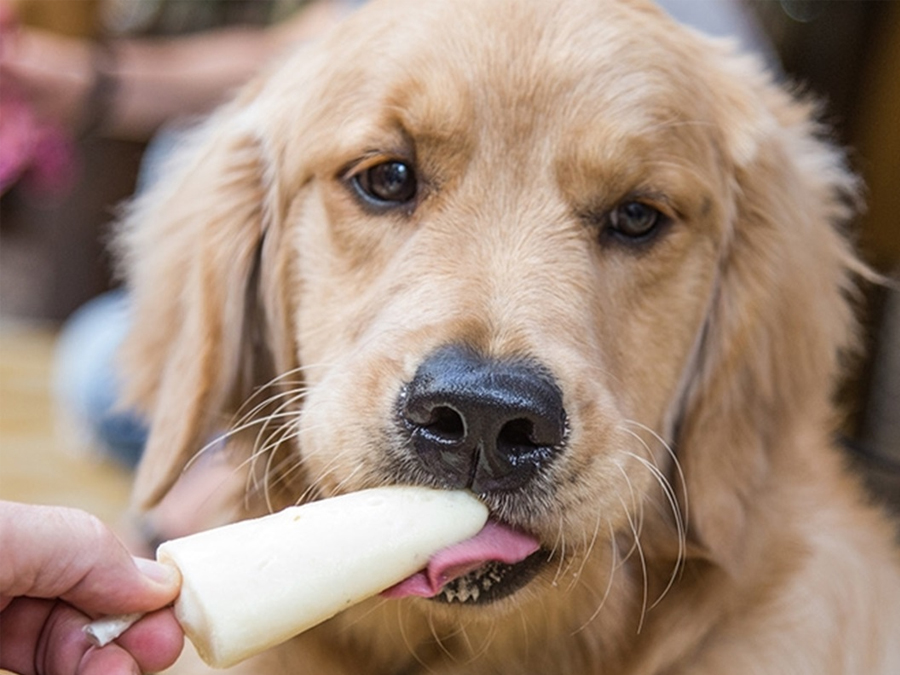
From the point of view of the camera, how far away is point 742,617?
1873mm

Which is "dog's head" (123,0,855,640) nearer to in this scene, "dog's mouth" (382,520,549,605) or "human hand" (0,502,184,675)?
"dog's mouth" (382,520,549,605)

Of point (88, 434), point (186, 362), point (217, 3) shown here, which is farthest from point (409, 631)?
point (217, 3)

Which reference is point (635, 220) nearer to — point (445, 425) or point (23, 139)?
point (445, 425)

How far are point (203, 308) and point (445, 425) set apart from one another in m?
0.73

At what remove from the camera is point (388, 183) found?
1.83m

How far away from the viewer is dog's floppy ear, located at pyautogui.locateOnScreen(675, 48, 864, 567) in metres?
1.91

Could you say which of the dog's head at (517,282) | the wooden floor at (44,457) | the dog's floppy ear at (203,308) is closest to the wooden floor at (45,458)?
the wooden floor at (44,457)

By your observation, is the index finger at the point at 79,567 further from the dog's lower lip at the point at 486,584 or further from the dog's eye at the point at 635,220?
the dog's eye at the point at 635,220

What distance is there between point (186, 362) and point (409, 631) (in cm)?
62

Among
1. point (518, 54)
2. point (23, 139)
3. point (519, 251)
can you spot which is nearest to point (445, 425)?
point (519, 251)

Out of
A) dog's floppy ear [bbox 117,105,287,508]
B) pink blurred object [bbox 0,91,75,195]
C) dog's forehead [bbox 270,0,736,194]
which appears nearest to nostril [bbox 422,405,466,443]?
dog's forehead [bbox 270,0,736,194]

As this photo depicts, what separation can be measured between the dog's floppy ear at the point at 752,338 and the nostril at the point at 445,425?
61cm

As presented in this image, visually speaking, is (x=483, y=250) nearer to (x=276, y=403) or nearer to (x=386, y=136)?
(x=386, y=136)

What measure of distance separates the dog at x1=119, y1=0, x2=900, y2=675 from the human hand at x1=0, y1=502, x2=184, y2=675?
1.05 ft
